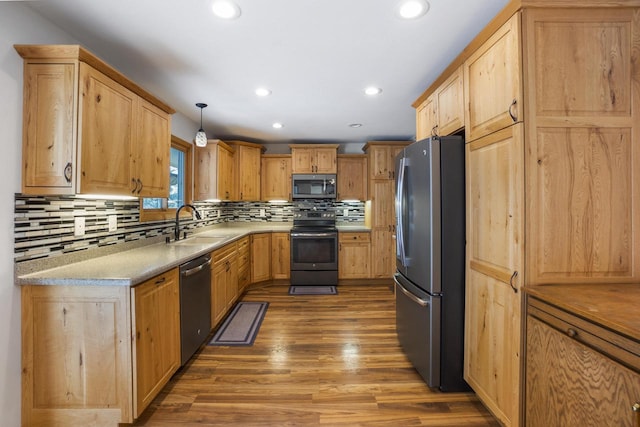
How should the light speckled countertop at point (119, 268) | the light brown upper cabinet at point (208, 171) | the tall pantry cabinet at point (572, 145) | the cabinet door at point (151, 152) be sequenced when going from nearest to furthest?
1. the tall pantry cabinet at point (572, 145)
2. the light speckled countertop at point (119, 268)
3. the cabinet door at point (151, 152)
4. the light brown upper cabinet at point (208, 171)

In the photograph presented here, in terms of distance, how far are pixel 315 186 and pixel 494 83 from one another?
10.5 feet

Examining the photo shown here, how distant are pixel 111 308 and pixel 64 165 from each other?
2.69 ft

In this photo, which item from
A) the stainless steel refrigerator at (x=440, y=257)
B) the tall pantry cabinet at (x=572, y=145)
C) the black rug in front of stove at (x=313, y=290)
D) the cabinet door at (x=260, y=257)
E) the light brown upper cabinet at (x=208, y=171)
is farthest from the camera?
the cabinet door at (x=260, y=257)

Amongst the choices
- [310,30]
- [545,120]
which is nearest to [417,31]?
[310,30]

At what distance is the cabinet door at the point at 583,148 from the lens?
1.28 m

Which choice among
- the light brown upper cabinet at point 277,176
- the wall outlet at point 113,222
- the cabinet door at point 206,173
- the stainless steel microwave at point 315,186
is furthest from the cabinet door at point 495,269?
the light brown upper cabinet at point 277,176

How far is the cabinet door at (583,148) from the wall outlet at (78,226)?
2.70 metres

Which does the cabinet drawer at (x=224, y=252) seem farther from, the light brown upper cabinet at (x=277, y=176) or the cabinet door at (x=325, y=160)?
the cabinet door at (x=325, y=160)

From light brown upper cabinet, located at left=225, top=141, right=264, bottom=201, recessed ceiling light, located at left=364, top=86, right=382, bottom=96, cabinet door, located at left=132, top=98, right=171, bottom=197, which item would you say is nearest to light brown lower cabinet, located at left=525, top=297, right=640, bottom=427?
recessed ceiling light, located at left=364, top=86, right=382, bottom=96

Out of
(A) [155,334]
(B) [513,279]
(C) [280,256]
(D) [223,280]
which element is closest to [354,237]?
(C) [280,256]

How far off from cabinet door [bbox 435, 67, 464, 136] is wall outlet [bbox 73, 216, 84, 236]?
2648mm

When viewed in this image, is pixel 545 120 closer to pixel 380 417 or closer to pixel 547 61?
pixel 547 61

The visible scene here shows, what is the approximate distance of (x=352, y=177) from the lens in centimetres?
460

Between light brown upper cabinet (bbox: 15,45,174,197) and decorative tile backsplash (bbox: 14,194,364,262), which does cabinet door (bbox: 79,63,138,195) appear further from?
decorative tile backsplash (bbox: 14,194,364,262)
